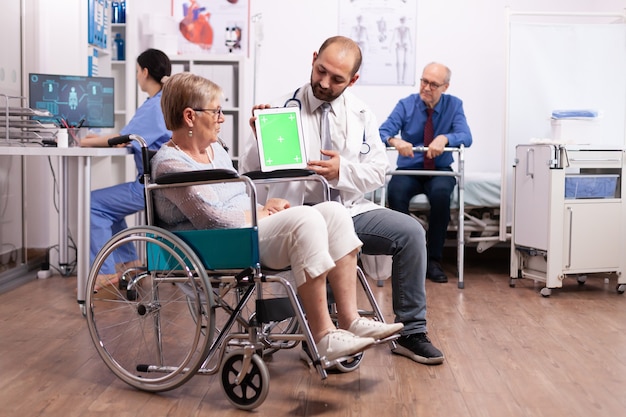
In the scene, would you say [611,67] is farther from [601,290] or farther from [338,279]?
[338,279]

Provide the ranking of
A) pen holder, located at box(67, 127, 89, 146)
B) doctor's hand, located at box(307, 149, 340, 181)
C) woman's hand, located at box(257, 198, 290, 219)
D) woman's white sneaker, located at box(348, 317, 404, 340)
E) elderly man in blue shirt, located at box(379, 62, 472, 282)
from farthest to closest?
1. elderly man in blue shirt, located at box(379, 62, 472, 282)
2. pen holder, located at box(67, 127, 89, 146)
3. doctor's hand, located at box(307, 149, 340, 181)
4. woman's hand, located at box(257, 198, 290, 219)
5. woman's white sneaker, located at box(348, 317, 404, 340)

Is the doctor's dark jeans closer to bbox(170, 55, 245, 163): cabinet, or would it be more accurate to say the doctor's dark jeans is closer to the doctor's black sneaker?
the doctor's black sneaker

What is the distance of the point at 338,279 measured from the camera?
2.24 m

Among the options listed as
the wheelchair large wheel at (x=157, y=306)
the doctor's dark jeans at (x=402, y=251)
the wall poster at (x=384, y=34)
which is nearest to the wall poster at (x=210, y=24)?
the wall poster at (x=384, y=34)

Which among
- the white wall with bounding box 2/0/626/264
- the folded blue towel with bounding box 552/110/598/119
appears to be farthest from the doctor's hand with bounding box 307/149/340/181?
the white wall with bounding box 2/0/626/264

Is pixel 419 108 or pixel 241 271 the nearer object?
pixel 241 271

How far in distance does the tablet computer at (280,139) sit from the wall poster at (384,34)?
3139 mm

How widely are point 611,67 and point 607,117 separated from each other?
0.92 feet

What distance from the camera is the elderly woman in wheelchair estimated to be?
2123mm

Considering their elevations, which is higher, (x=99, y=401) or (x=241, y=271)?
(x=241, y=271)

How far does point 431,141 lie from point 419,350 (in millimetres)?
2242

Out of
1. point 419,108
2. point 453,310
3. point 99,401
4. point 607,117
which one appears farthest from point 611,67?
point 99,401

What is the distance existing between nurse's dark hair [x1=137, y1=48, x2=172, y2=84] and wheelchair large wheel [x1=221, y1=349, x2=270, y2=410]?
7.00 feet

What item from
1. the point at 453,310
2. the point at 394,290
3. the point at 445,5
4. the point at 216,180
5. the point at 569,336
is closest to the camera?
the point at 216,180
